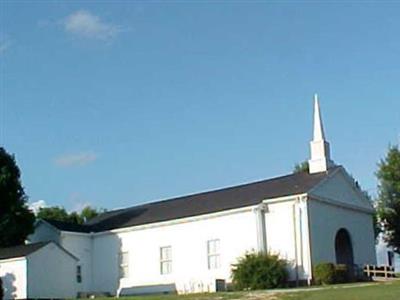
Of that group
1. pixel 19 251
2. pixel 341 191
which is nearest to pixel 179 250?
pixel 19 251

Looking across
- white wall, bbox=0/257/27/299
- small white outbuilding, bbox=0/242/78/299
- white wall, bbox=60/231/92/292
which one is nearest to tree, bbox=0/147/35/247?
white wall, bbox=60/231/92/292

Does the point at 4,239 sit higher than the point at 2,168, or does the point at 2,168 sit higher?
the point at 2,168

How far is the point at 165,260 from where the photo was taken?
49.8 metres

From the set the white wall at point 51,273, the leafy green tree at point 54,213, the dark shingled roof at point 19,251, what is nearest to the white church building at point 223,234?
the white wall at point 51,273

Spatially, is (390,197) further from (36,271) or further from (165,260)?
(36,271)

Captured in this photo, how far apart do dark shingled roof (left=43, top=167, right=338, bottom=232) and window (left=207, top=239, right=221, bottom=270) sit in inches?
72.1

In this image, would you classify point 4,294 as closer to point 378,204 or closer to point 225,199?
point 225,199

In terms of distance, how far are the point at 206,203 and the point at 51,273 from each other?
33.1 ft

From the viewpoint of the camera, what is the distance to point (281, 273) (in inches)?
1722

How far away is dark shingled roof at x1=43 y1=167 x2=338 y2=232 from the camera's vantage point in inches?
1859

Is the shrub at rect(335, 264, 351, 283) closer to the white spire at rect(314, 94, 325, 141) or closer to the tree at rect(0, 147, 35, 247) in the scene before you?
the white spire at rect(314, 94, 325, 141)

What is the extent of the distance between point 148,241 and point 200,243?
13.7 ft

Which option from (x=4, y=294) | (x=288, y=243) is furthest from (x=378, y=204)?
(x=4, y=294)

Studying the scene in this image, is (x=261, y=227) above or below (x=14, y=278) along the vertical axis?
above
